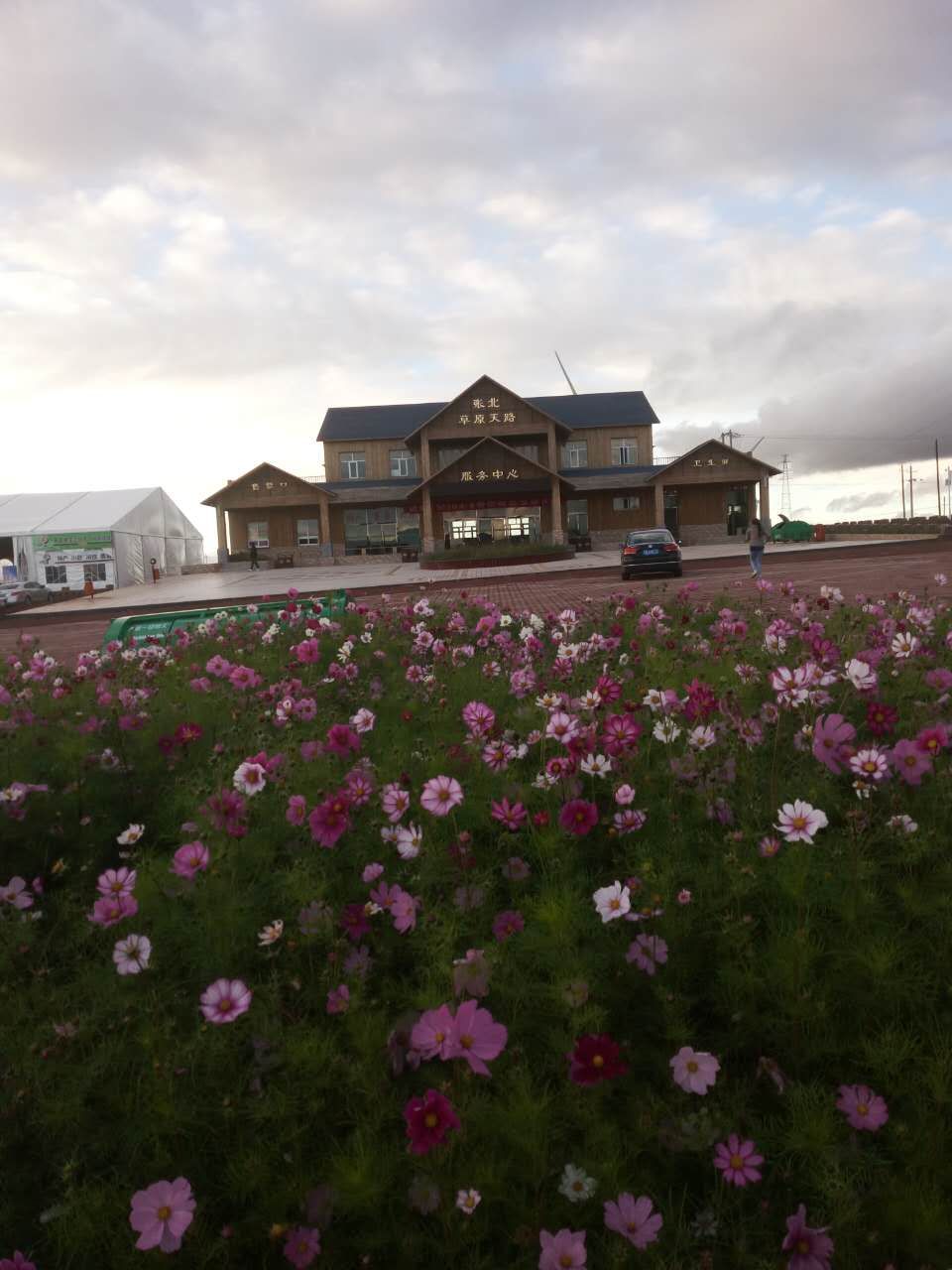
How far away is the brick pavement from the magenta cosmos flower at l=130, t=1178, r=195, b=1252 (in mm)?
9592

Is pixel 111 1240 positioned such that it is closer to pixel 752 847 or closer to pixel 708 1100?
pixel 708 1100

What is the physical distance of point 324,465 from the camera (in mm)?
48188

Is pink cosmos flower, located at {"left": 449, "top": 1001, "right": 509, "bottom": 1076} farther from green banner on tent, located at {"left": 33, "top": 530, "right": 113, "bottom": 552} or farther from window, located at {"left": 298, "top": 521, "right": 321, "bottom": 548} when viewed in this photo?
window, located at {"left": 298, "top": 521, "right": 321, "bottom": 548}

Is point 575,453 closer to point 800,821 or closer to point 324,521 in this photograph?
point 324,521

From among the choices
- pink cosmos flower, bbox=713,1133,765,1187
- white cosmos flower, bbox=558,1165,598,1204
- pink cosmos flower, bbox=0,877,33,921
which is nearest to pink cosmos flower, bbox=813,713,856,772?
pink cosmos flower, bbox=713,1133,765,1187

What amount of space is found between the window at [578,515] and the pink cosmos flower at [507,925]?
4438 cm

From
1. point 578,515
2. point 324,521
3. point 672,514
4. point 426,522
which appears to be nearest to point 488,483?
point 426,522

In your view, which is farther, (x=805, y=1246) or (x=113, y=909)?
(x=113, y=909)

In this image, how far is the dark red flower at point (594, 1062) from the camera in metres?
1.76

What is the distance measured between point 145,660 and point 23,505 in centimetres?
3843

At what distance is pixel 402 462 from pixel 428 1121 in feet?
157

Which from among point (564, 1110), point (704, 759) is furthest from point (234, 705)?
point (564, 1110)

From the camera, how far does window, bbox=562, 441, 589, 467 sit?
4894 centimetres

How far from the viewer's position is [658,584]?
1788 centimetres
